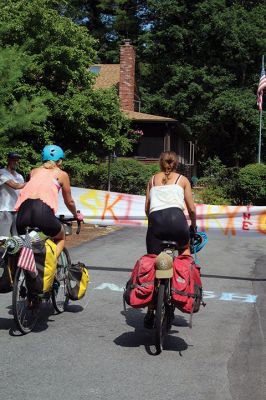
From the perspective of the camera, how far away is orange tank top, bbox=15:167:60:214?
545 cm

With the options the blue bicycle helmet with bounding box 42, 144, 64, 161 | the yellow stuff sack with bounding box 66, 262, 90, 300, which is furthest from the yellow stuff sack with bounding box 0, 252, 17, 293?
the blue bicycle helmet with bounding box 42, 144, 64, 161

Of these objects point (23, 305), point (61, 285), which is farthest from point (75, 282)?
point (23, 305)

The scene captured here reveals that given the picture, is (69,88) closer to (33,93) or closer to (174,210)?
(33,93)

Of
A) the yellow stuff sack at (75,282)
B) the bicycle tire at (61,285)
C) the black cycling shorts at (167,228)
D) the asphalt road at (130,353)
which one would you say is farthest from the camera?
the yellow stuff sack at (75,282)

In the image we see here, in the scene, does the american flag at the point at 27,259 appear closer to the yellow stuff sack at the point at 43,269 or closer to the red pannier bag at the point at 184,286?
the yellow stuff sack at the point at 43,269

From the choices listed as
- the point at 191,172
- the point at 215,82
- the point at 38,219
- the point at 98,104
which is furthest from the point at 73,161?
the point at 191,172

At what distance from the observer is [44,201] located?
5.43m

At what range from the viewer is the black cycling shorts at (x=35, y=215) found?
212 inches

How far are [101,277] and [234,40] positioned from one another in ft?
114

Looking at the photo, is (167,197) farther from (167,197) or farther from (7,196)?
(7,196)

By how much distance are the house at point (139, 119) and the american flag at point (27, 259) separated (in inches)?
1057

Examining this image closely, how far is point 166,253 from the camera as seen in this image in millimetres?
5043

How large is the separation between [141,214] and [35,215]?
3.88 meters

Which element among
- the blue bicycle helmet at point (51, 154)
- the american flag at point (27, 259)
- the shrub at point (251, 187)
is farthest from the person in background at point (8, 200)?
the shrub at point (251, 187)
